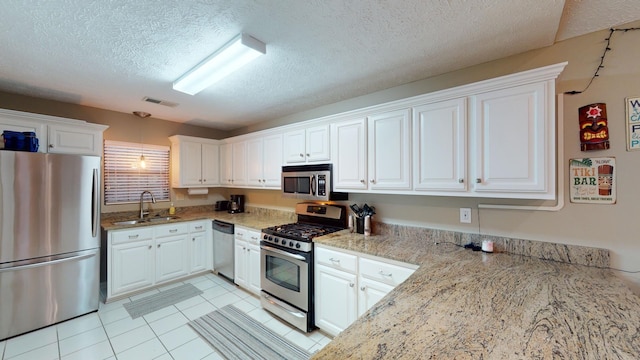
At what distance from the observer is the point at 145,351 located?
2.21m

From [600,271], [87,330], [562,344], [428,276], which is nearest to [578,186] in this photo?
[600,271]

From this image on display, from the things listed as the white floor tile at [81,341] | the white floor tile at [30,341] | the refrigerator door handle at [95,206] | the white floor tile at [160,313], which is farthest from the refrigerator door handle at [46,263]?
the white floor tile at [160,313]

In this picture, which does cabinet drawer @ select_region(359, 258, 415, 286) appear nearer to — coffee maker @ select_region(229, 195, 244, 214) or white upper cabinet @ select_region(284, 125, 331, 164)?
white upper cabinet @ select_region(284, 125, 331, 164)

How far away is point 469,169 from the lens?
1.96 meters

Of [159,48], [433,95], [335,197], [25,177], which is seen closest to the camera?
[159,48]

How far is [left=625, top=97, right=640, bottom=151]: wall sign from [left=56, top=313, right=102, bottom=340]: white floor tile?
4.73 metres

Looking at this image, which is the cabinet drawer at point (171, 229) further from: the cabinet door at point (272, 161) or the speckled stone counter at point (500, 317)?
the speckled stone counter at point (500, 317)

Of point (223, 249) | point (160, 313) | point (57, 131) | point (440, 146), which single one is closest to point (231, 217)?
point (223, 249)

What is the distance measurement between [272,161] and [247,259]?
1.35m

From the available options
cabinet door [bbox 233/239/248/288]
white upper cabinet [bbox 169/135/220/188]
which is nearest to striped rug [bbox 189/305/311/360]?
cabinet door [bbox 233/239/248/288]

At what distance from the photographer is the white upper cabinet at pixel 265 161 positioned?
11.3 ft

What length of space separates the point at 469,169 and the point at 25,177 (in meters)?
4.09

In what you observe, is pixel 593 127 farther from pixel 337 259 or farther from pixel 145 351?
pixel 145 351

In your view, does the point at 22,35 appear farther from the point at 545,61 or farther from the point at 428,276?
the point at 545,61
